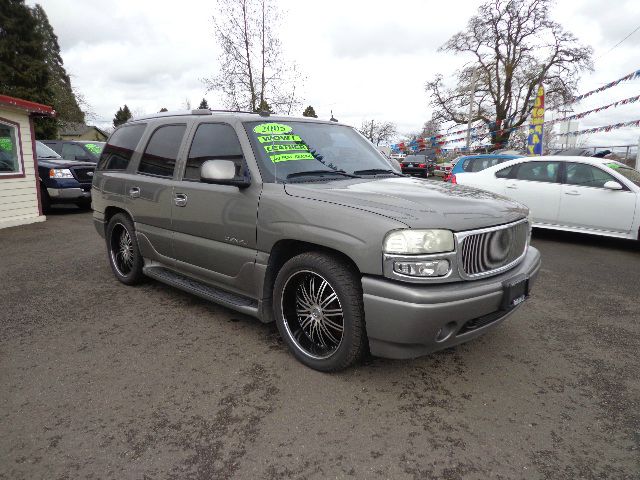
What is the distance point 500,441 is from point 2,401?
288 cm

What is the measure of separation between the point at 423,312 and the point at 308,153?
1.68 metres

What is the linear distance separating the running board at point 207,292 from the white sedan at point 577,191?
206 inches

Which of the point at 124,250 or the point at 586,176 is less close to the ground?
the point at 586,176

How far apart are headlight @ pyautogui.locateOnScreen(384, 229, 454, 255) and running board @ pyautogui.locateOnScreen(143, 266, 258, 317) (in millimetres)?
1283

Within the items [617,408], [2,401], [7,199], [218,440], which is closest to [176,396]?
[218,440]

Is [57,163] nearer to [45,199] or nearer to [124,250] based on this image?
[45,199]

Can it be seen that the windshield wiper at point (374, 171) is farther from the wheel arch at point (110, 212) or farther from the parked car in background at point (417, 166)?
the parked car in background at point (417, 166)

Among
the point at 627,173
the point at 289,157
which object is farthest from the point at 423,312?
the point at 627,173

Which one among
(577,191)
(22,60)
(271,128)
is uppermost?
(22,60)

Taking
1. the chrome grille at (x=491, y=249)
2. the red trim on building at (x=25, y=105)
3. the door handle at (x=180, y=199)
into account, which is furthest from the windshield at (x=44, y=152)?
the chrome grille at (x=491, y=249)

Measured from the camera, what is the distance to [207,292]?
3670mm

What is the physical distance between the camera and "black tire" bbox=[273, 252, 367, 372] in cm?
269

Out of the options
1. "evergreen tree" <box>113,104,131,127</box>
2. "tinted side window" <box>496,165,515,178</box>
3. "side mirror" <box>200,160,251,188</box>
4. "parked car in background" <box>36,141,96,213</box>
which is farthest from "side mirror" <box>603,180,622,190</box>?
"evergreen tree" <box>113,104,131,127</box>

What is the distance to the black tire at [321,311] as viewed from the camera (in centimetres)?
269
